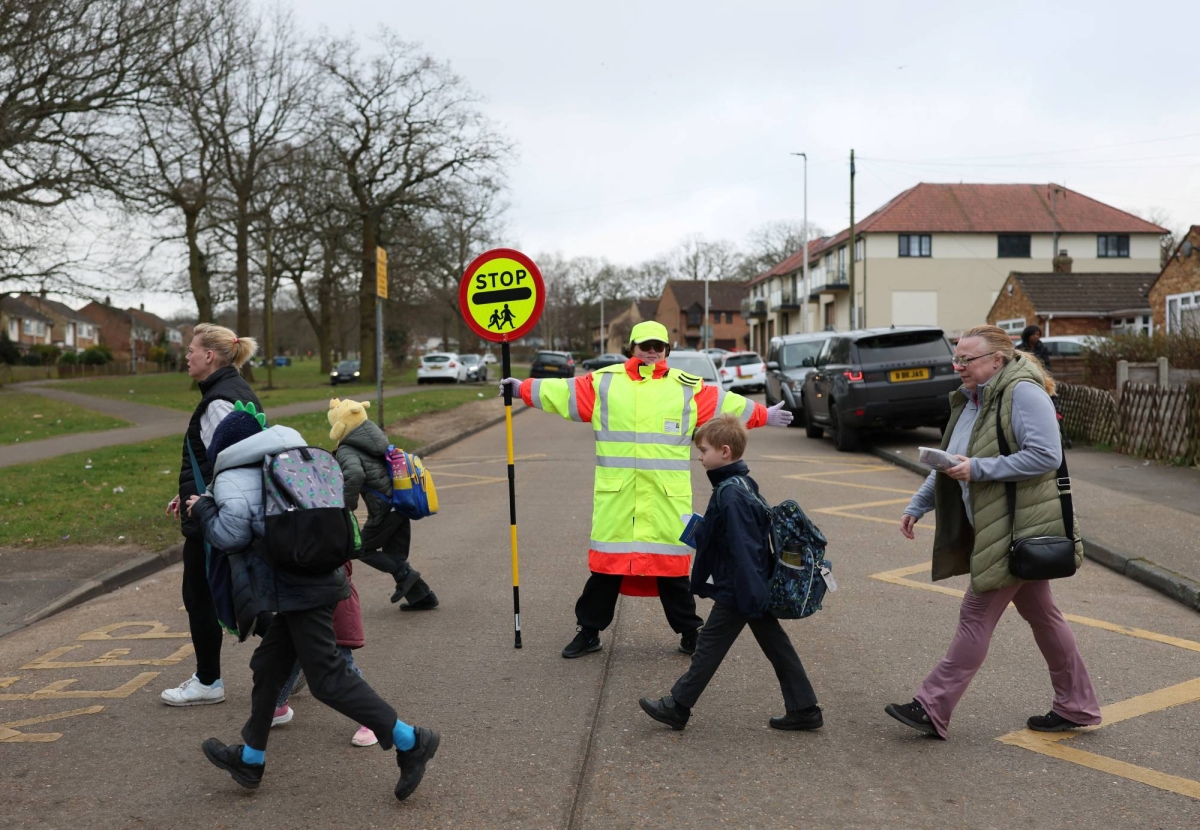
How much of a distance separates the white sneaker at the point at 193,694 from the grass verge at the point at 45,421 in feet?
50.0

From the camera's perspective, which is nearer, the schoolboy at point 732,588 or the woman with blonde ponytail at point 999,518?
the woman with blonde ponytail at point 999,518

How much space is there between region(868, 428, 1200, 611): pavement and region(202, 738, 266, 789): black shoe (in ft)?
18.4

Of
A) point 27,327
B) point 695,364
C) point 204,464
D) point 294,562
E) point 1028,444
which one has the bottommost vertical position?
point 294,562

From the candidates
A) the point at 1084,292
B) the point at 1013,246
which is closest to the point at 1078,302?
the point at 1084,292

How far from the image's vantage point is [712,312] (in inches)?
4304

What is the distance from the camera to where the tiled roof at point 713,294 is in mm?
109375

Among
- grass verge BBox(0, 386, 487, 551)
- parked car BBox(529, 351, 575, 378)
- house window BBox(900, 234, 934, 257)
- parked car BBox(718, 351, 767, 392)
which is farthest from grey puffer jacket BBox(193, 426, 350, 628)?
house window BBox(900, 234, 934, 257)

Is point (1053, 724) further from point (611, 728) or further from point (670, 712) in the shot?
point (611, 728)

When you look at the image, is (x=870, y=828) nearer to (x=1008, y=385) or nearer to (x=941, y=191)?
(x=1008, y=385)

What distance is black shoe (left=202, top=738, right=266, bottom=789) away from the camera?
3.88 metres

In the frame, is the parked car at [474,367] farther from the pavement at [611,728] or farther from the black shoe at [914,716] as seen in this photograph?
the black shoe at [914,716]

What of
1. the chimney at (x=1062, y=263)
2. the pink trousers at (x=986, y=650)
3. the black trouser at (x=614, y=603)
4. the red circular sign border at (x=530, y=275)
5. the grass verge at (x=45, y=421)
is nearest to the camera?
Answer: the pink trousers at (x=986, y=650)

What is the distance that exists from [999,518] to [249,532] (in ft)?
9.66

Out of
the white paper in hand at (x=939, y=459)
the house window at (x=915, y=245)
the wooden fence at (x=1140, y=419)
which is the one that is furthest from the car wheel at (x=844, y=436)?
the house window at (x=915, y=245)
